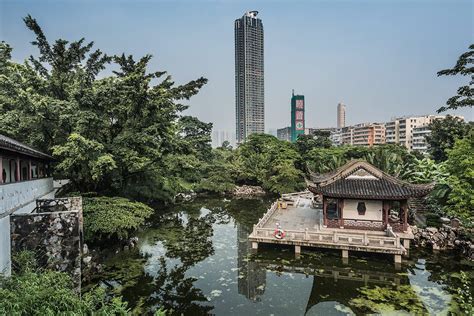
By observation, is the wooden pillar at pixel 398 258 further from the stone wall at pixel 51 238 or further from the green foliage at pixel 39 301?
the stone wall at pixel 51 238

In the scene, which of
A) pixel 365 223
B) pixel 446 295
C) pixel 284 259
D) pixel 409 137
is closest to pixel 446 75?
pixel 365 223

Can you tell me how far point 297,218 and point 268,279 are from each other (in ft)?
26.8

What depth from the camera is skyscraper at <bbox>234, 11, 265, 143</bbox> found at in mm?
113125

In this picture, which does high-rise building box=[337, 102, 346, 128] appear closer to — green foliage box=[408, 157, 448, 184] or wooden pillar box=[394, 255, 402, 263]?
green foliage box=[408, 157, 448, 184]

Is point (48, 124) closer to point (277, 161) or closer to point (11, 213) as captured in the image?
point (11, 213)

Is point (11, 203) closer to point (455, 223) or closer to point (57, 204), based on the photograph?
point (57, 204)

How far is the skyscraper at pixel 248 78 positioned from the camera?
113125 millimetres

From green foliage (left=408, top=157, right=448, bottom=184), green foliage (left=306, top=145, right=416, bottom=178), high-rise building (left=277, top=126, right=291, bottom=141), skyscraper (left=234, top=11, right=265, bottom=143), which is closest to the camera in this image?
green foliage (left=408, top=157, right=448, bottom=184)

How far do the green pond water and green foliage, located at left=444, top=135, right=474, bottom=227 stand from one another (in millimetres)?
2258

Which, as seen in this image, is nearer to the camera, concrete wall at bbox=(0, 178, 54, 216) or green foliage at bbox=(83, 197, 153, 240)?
concrete wall at bbox=(0, 178, 54, 216)

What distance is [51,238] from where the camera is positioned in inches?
380

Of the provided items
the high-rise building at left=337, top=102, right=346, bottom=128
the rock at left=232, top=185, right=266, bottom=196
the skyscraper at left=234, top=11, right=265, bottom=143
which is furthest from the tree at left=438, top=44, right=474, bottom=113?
the high-rise building at left=337, top=102, right=346, bottom=128

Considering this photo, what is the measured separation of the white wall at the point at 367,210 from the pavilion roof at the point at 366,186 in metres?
0.82

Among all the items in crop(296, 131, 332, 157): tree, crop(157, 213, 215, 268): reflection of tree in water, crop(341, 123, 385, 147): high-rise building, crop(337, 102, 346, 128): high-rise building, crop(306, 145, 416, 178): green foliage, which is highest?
crop(337, 102, 346, 128): high-rise building
